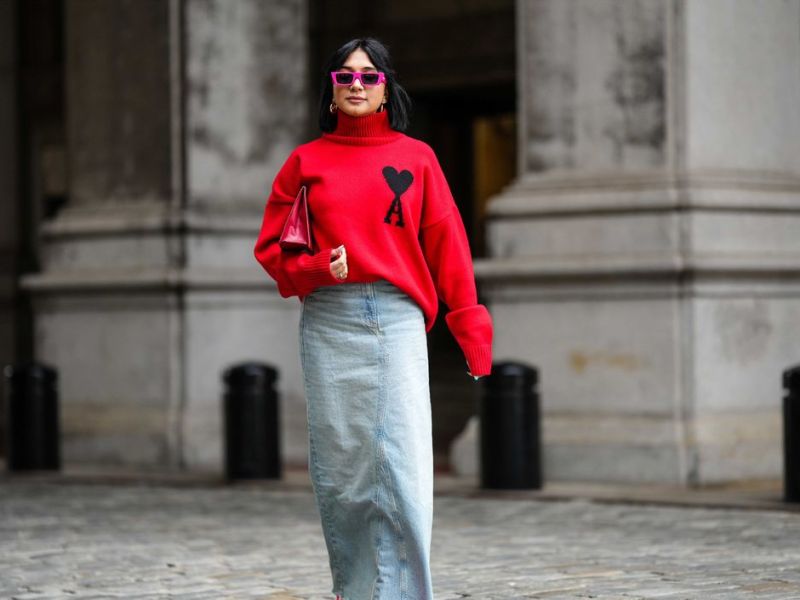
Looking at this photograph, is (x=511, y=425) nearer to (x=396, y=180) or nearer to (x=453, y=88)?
(x=396, y=180)

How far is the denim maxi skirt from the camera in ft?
16.8

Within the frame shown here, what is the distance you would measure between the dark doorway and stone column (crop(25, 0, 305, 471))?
2388 millimetres

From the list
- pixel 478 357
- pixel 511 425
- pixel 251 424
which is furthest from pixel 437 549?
pixel 251 424

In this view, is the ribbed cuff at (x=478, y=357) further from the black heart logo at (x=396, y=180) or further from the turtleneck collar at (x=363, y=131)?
the turtleneck collar at (x=363, y=131)

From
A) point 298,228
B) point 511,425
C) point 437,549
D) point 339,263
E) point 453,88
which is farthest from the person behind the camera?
point 453,88

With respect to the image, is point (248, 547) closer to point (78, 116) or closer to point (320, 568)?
point (320, 568)

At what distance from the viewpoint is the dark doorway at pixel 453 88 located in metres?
15.8

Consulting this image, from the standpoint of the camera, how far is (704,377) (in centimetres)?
1098

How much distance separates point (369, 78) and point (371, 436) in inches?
42.5

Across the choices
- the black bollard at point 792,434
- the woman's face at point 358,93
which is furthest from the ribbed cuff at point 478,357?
the black bollard at point 792,434

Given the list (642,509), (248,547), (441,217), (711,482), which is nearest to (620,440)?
(711,482)

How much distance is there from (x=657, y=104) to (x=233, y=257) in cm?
381

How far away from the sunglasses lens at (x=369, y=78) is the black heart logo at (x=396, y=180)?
0.27 m

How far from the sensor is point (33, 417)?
12.4m
